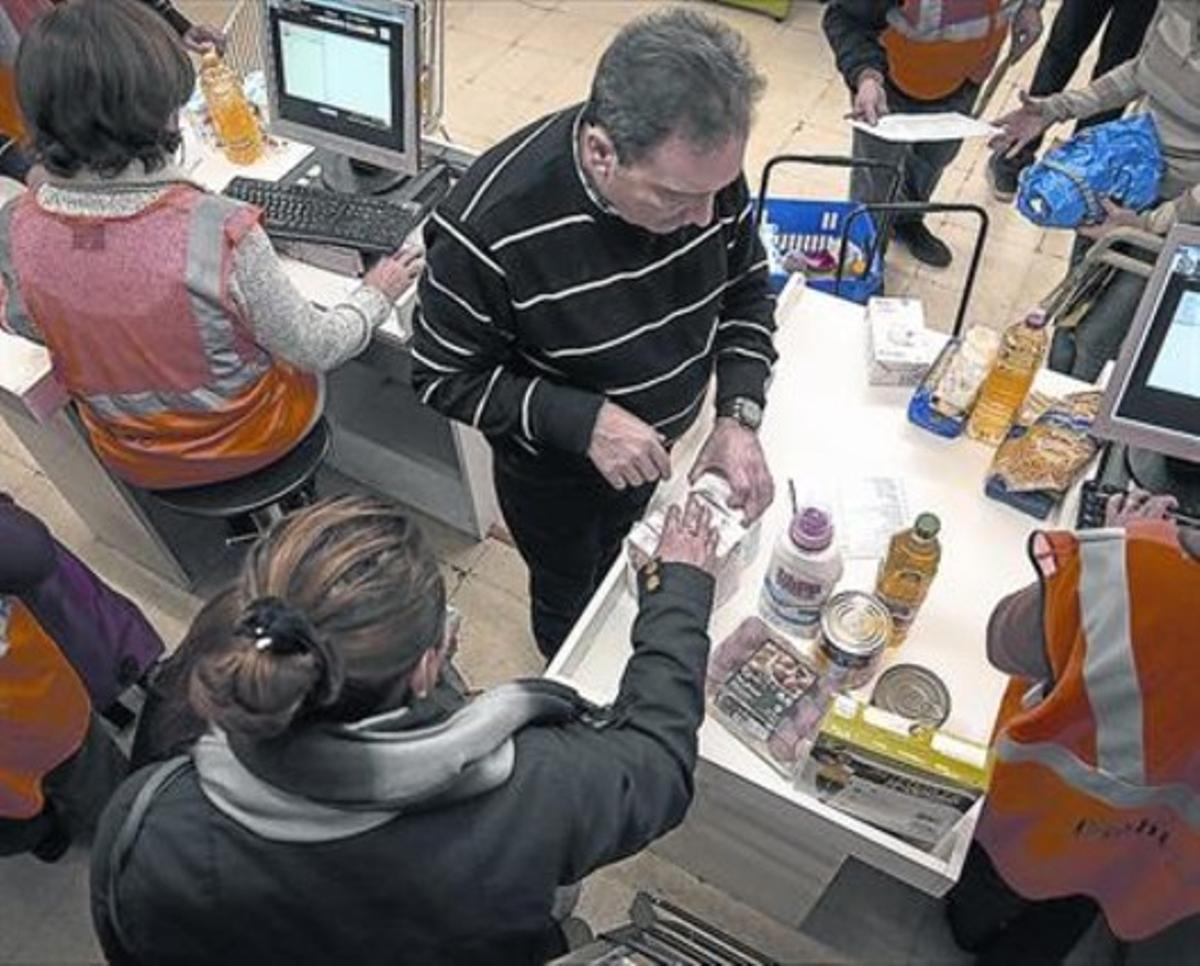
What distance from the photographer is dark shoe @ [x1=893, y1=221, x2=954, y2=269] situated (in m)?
3.46

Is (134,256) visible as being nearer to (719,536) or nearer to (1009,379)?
(719,536)

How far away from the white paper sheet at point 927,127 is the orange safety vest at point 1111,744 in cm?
150

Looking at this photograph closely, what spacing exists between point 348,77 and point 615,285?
3.59 ft

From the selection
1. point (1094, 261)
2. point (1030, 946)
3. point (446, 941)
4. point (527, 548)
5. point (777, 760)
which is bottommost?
point (1030, 946)

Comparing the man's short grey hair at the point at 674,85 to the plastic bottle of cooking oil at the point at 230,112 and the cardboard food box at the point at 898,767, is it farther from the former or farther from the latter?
the plastic bottle of cooking oil at the point at 230,112

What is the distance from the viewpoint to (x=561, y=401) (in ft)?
5.40

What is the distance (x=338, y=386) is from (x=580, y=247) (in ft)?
5.13

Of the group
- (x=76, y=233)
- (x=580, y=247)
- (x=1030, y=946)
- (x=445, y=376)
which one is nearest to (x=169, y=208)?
(x=76, y=233)

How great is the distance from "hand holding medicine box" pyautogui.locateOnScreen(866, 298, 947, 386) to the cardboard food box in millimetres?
761

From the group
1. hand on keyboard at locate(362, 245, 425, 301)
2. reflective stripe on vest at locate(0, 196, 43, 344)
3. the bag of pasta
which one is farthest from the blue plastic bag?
reflective stripe on vest at locate(0, 196, 43, 344)

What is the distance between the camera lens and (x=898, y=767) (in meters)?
1.32

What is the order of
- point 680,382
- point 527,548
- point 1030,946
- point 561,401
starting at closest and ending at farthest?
point 561,401 → point 680,382 → point 1030,946 → point 527,548

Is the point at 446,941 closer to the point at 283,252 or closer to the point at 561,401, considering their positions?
the point at 561,401

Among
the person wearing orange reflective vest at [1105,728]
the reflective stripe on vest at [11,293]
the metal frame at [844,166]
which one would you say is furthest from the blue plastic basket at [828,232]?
the reflective stripe on vest at [11,293]
